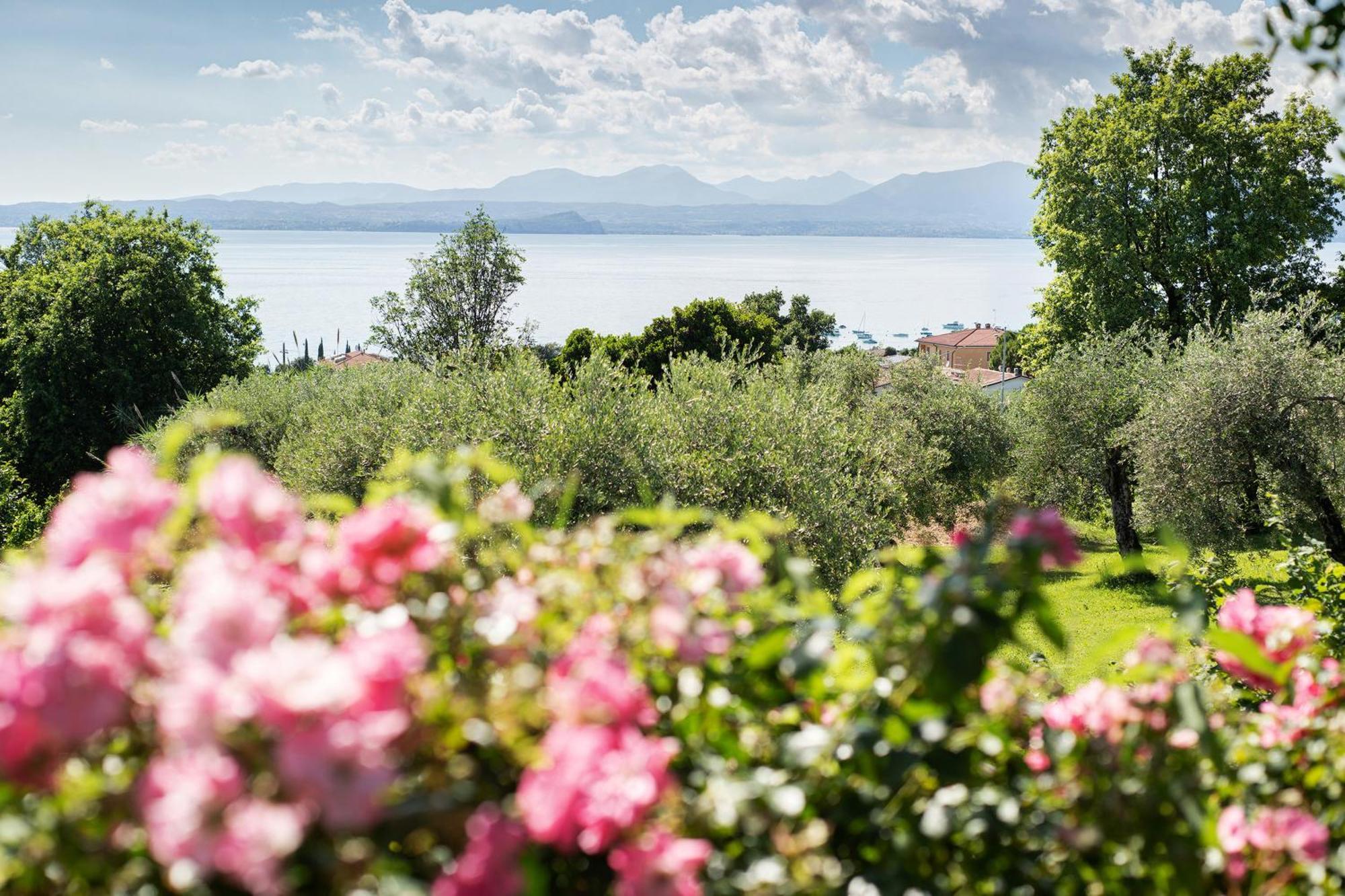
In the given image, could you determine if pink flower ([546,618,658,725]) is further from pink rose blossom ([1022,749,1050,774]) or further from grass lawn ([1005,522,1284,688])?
grass lawn ([1005,522,1284,688])

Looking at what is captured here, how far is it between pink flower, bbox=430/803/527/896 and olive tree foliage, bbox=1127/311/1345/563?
50.9 ft

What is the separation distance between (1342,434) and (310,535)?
16.5 metres

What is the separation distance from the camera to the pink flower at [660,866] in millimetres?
1282

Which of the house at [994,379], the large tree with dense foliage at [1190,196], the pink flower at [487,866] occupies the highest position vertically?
the large tree with dense foliage at [1190,196]

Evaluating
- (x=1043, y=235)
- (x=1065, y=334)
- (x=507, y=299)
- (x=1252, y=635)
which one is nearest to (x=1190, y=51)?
(x=1043, y=235)

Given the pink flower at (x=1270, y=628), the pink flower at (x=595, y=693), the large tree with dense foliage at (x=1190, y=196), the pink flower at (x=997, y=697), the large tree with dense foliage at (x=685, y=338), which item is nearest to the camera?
the pink flower at (x=595, y=693)

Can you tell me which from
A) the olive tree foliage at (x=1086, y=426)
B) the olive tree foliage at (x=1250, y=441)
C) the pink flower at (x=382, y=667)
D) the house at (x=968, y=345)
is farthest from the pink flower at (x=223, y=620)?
the house at (x=968, y=345)

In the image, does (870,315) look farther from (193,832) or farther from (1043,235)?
(193,832)

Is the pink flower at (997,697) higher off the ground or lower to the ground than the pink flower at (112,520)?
lower

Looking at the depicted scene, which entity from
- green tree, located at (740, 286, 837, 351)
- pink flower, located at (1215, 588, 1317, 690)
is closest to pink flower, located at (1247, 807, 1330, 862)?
pink flower, located at (1215, 588, 1317, 690)

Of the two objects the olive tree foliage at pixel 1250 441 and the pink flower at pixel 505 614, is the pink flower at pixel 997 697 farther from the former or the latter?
the olive tree foliage at pixel 1250 441

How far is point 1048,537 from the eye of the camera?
169 centimetres

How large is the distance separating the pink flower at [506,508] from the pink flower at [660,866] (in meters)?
0.75

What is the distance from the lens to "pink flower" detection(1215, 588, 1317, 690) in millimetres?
2371
